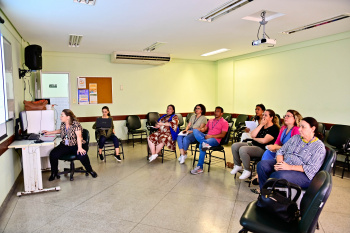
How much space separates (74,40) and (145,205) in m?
3.99

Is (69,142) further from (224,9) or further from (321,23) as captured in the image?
(321,23)

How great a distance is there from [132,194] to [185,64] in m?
5.57

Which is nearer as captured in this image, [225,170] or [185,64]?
[225,170]

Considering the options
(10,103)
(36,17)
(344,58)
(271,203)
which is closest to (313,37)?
(344,58)

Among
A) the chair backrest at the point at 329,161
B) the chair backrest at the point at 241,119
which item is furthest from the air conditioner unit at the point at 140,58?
the chair backrest at the point at 329,161

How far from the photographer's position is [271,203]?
6.77 feet

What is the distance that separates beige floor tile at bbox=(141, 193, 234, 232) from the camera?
285 cm

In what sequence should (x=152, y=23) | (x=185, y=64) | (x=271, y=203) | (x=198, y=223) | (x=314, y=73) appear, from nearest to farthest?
(x=271, y=203)
(x=198, y=223)
(x=152, y=23)
(x=314, y=73)
(x=185, y=64)

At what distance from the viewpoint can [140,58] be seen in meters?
7.04

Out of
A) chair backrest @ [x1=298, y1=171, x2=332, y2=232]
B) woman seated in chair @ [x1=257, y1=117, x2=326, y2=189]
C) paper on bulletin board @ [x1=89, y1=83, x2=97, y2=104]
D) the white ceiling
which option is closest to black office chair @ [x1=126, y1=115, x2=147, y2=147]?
paper on bulletin board @ [x1=89, y1=83, x2=97, y2=104]

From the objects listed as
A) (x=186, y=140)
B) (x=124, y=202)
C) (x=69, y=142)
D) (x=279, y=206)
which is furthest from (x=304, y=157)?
(x=69, y=142)

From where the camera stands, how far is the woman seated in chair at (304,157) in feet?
8.88

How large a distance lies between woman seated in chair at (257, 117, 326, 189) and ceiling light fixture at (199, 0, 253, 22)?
1709 millimetres

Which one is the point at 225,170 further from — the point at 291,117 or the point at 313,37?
the point at 313,37
